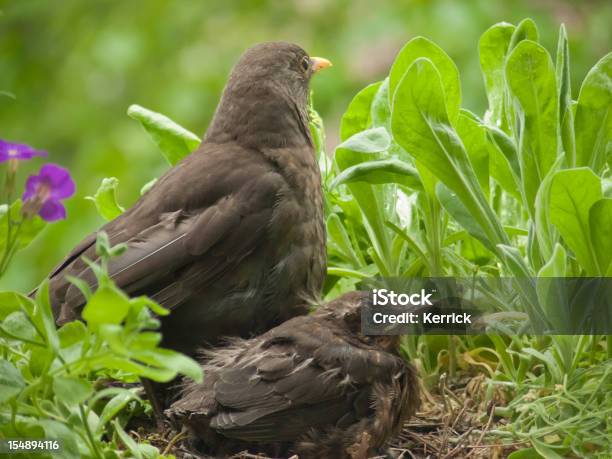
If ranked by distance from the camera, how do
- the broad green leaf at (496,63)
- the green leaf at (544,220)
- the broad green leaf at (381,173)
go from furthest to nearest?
1. the broad green leaf at (496,63)
2. the broad green leaf at (381,173)
3. the green leaf at (544,220)

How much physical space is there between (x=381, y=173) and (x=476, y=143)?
30 centimetres

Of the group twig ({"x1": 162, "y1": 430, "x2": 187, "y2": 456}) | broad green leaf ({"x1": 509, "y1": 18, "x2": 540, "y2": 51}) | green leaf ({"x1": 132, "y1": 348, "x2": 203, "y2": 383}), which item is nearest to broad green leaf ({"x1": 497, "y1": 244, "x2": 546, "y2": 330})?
broad green leaf ({"x1": 509, "y1": 18, "x2": 540, "y2": 51})

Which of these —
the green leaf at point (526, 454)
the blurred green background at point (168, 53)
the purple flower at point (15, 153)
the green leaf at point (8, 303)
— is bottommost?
the green leaf at point (526, 454)

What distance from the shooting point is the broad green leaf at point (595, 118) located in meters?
2.42

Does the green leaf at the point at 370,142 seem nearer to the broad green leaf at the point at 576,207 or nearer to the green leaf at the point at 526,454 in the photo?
the broad green leaf at the point at 576,207

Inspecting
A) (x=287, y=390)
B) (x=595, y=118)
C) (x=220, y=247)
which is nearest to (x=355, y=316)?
(x=287, y=390)

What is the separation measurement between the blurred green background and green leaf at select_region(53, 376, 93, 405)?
3.49m

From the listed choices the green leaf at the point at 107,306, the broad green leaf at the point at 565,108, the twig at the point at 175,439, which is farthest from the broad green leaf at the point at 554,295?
the green leaf at the point at 107,306

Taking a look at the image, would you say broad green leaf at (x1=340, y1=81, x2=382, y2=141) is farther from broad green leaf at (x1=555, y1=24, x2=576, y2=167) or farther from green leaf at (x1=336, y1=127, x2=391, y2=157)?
broad green leaf at (x1=555, y1=24, x2=576, y2=167)

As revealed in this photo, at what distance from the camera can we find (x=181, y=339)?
2650 mm

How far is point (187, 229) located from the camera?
2635mm

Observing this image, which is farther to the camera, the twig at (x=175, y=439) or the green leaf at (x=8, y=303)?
the twig at (x=175, y=439)

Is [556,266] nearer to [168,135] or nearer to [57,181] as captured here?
[57,181]

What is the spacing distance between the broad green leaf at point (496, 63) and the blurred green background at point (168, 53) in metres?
2.30
